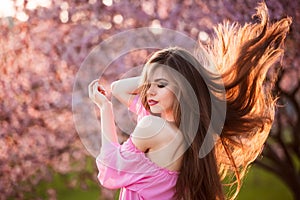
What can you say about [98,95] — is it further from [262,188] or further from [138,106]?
[262,188]

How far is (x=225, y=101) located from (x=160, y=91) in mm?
374

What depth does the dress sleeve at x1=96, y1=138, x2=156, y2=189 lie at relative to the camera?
130 inches

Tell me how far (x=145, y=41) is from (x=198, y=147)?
334 centimetres

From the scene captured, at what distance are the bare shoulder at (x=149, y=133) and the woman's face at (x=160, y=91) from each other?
69 mm

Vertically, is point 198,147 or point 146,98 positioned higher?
point 146,98

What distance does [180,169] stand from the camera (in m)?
3.44

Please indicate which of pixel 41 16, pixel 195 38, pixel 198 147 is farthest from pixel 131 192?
pixel 41 16

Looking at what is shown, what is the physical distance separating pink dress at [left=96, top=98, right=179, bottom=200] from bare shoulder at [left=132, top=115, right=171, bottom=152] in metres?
0.05

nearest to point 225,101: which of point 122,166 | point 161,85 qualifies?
point 161,85

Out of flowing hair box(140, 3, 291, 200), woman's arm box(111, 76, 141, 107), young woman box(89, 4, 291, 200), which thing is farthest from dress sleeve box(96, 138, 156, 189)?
woman's arm box(111, 76, 141, 107)

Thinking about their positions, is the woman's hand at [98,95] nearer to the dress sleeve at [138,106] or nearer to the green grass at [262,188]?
the dress sleeve at [138,106]

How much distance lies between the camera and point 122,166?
131 inches

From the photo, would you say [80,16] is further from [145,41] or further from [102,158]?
[102,158]

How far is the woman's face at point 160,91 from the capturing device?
336 centimetres
